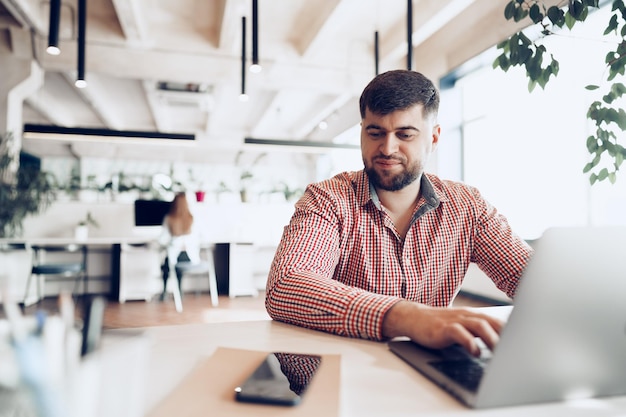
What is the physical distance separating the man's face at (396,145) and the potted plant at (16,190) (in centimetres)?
475

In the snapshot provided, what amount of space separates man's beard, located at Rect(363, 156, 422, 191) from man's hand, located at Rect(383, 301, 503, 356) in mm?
568

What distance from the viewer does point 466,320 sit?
717 mm

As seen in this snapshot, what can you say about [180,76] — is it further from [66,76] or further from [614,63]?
[614,63]

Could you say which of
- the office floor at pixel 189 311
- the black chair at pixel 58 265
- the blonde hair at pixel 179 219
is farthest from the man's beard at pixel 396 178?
the black chair at pixel 58 265

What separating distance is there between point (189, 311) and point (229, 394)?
4571 mm

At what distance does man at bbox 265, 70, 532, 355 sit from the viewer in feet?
4.20

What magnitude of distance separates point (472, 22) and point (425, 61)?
1.07 meters

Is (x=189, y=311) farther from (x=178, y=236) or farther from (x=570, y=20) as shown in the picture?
(x=570, y=20)

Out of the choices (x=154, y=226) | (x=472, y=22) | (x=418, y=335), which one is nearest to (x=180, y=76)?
(x=154, y=226)

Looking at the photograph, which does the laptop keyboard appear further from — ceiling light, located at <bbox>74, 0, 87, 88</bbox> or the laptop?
ceiling light, located at <bbox>74, 0, 87, 88</bbox>

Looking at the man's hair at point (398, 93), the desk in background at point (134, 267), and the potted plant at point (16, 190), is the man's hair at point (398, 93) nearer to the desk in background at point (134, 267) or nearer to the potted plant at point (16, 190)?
the desk in background at point (134, 267)

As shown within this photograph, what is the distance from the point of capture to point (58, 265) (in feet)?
15.5

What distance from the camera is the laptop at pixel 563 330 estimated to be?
1.68 feet

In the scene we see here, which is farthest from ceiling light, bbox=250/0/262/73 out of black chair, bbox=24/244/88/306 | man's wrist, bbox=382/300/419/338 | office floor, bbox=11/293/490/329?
black chair, bbox=24/244/88/306
